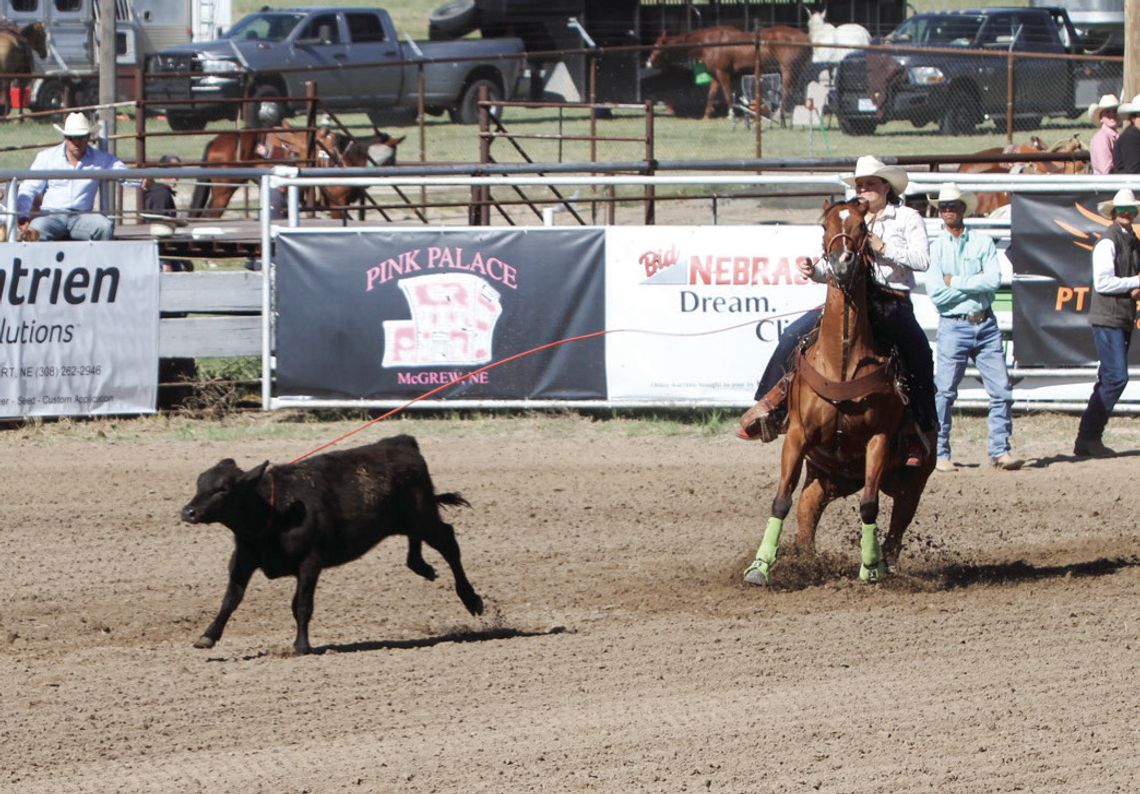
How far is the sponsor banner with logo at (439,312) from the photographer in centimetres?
1320

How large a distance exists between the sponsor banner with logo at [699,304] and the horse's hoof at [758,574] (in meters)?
4.92

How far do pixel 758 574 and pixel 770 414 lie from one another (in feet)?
3.02

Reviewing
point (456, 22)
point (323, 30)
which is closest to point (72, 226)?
point (323, 30)

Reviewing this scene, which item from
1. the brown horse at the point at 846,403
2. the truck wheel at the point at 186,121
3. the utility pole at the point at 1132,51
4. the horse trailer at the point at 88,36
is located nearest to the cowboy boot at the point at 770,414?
the brown horse at the point at 846,403

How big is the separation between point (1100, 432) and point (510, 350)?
4520 mm

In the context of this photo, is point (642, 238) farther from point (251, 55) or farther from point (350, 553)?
point (251, 55)

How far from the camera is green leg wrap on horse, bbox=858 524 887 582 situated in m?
8.30

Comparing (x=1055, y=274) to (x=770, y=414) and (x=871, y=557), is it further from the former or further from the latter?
(x=871, y=557)

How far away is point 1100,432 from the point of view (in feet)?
40.5

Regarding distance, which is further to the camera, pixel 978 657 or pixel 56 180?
pixel 56 180

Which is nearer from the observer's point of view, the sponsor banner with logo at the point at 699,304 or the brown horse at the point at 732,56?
the sponsor banner with logo at the point at 699,304

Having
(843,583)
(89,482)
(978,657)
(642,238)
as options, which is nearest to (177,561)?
(89,482)

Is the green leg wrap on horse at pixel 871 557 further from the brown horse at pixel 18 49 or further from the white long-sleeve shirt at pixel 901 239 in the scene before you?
the brown horse at pixel 18 49

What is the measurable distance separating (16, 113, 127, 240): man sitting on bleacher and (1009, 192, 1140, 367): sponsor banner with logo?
7311mm
